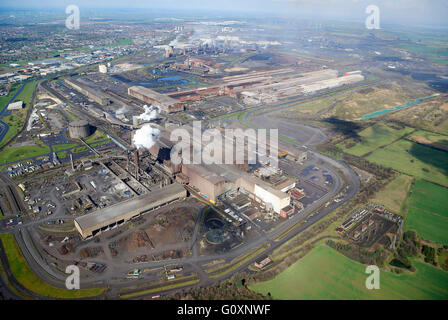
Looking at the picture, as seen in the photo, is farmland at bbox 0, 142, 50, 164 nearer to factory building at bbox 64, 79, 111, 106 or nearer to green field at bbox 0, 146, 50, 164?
green field at bbox 0, 146, 50, 164

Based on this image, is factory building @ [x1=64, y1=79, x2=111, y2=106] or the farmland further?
factory building @ [x1=64, y1=79, x2=111, y2=106]

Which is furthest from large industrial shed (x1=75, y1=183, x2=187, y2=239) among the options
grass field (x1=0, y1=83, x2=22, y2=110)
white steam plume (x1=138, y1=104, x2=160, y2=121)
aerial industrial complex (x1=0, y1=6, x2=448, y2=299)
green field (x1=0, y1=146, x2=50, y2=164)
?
grass field (x1=0, y1=83, x2=22, y2=110)

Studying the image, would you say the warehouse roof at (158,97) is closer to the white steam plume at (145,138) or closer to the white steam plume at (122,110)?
the white steam plume at (122,110)

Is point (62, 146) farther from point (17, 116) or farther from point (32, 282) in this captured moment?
point (32, 282)

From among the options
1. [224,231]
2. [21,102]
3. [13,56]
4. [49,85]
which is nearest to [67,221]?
[224,231]

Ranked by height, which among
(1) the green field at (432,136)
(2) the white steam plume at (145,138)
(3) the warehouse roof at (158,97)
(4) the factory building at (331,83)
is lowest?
(1) the green field at (432,136)

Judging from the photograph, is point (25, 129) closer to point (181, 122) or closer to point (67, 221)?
point (181, 122)

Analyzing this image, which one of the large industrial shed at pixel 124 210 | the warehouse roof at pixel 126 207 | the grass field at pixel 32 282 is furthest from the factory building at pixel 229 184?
the grass field at pixel 32 282
